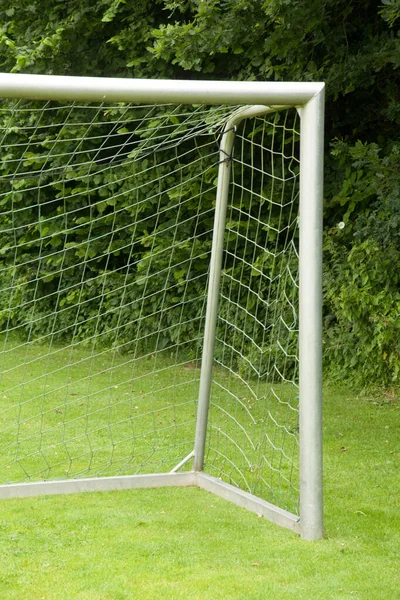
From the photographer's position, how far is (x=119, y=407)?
803cm

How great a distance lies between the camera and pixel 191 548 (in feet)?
14.2

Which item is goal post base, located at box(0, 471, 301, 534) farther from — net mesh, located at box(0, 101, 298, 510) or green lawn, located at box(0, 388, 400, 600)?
net mesh, located at box(0, 101, 298, 510)

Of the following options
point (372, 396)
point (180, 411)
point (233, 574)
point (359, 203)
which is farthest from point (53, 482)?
point (359, 203)

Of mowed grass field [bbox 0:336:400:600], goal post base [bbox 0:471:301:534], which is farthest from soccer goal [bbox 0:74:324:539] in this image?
mowed grass field [bbox 0:336:400:600]

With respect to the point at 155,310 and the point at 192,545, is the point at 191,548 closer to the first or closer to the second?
the point at 192,545

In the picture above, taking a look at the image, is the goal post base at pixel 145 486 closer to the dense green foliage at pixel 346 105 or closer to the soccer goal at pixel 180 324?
the soccer goal at pixel 180 324

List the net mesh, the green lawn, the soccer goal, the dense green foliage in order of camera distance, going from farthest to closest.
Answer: the dense green foliage
the net mesh
the soccer goal
the green lawn

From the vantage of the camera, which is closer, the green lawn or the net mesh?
the green lawn

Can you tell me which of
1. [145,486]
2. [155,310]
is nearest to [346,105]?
[155,310]

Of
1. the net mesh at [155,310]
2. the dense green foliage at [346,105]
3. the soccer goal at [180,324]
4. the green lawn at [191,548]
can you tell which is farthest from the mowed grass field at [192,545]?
the dense green foliage at [346,105]

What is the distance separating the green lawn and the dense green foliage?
2918 mm

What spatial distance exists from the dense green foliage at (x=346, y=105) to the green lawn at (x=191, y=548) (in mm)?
2918

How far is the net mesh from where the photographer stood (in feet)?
19.5

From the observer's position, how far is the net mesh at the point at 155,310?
19.5ft
